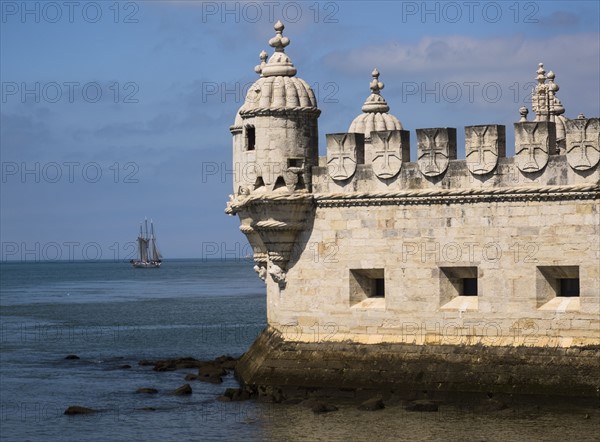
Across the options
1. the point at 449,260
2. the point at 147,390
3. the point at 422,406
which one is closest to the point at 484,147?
the point at 449,260

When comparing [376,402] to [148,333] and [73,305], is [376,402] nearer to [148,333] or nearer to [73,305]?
[148,333]

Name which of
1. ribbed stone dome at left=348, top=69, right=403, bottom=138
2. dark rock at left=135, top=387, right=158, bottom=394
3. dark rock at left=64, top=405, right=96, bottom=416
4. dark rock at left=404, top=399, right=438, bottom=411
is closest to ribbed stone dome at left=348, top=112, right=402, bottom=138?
ribbed stone dome at left=348, top=69, right=403, bottom=138

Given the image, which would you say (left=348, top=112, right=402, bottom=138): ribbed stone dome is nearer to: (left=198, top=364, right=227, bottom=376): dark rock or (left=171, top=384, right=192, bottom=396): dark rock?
(left=198, top=364, right=227, bottom=376): dark rock

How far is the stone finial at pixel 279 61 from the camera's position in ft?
116

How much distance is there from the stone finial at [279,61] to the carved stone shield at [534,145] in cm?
655

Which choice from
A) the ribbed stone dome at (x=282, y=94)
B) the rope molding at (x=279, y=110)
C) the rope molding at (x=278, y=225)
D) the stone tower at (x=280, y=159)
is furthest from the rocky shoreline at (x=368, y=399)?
the ribbed stone dome at (x=282, y=94)

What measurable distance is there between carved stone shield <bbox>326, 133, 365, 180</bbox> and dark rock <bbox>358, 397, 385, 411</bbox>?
218 inches

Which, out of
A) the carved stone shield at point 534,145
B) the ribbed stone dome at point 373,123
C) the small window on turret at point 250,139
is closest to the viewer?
the carved stone shield at point 534,145

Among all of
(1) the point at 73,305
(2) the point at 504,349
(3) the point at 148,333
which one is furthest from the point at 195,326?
(2) the point at 504,349

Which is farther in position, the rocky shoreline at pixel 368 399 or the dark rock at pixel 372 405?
the dark rock at pixel 372 405

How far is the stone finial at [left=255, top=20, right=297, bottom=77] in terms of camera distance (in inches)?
1389

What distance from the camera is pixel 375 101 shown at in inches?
1598

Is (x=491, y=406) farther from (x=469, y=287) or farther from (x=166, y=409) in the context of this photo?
(x=166, y=409)

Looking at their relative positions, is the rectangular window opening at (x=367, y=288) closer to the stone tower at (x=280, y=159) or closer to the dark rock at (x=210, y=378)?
the stone tower at (x=280, y=159)
